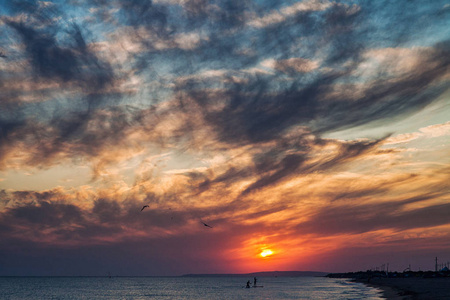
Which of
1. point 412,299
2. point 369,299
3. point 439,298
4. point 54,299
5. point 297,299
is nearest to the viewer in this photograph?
point 439,298

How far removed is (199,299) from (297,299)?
28037 mm

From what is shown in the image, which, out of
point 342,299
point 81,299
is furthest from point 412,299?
point 81,299

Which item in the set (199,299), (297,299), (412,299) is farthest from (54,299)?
(412,299)

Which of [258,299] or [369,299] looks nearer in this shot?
A: [369,299]

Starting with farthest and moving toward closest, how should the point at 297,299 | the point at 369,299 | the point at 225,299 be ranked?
1. the point at 225,299
2. the point at 297,299
3. the point at 369,299

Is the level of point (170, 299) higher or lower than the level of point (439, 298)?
lower

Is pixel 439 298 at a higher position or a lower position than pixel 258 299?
higher

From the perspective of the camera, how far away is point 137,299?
382ft

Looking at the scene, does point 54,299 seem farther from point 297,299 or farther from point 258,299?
point 297,299

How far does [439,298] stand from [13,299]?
11830 centimetres

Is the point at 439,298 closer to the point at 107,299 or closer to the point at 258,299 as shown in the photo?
the point at 258,299

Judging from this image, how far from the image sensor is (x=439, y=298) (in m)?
63.1

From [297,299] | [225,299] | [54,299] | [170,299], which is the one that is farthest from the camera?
[54,299]

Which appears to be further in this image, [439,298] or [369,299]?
[369,299]
